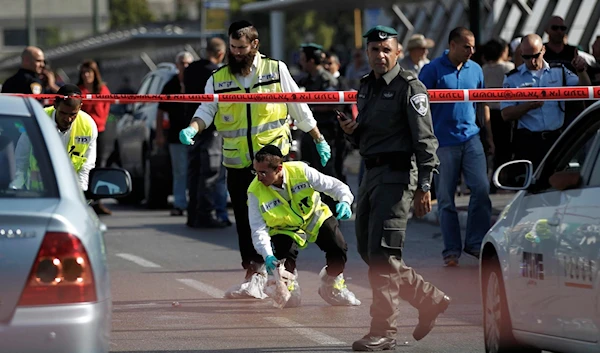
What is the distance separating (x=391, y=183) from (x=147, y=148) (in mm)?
10297

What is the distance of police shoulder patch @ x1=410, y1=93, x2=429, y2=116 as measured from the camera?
7770 mm

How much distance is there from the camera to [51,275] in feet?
16.1

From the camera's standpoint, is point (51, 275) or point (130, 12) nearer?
point (51, 275)

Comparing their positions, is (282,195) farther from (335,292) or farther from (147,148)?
(147,148)

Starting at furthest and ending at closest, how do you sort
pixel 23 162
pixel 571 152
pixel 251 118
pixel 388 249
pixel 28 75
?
pixel 28 75, pixel 251 118, pixel 388 249, pixel 571 152, pixel 23 162

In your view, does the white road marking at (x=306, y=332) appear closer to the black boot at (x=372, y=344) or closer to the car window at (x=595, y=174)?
the black boot at (x=372, y=344)

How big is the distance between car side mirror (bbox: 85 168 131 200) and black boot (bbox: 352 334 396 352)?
174cm

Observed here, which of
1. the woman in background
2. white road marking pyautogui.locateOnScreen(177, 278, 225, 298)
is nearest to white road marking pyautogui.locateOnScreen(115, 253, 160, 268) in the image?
white road marking pyautogui.locateOnScreen(177, 278, 225, 298)

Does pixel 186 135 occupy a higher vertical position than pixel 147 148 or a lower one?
higher

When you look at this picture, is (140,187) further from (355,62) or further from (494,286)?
(494,286)

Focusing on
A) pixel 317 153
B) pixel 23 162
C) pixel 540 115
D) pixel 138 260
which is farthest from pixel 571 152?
pixel 317 153

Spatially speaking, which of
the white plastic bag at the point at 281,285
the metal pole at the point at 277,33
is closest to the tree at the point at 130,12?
the metal pole at the point at 277,33

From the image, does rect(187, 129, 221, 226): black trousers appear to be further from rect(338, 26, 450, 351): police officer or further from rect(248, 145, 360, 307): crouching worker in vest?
rect(338, 26, 450, 351): police officer

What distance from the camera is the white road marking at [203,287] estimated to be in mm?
10328
